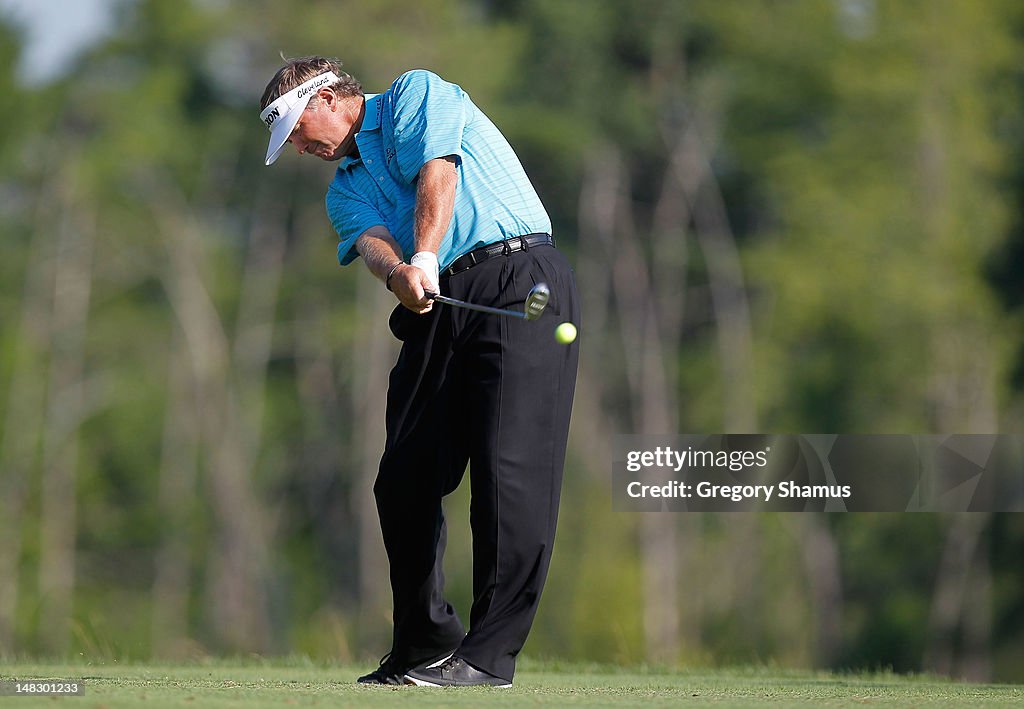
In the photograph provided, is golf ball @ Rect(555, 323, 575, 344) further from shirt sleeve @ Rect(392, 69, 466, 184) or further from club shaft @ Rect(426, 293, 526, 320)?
shirt sleeve @ Rect(392, 69, 466, 184)

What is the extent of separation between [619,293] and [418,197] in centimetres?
3154

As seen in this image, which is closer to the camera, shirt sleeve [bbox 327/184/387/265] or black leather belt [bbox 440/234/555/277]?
black leather belt [bbox 440/234/555/277]

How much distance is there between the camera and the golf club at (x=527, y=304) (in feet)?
17.0

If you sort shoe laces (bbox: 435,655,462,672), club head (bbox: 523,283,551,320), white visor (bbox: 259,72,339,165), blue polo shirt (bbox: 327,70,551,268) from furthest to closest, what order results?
1. white visor (bbox: 259,72,339,165)
2. blue polo shirt (bbox: 327,70,551,268)
3. shoe laces (bbox: 435,655,462,672)
4. club head (bbox: 523,283,551,320)

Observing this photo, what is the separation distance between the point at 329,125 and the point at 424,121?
44cm

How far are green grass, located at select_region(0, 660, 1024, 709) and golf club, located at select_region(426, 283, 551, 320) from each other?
116 centimetres

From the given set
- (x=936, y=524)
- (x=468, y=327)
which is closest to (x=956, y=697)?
(x=468, y=327)

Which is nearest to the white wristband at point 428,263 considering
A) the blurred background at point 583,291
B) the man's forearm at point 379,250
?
the man's forearm at point 379,250

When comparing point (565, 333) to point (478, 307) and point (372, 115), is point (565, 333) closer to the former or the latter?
point (478, 307)

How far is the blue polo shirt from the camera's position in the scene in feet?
17.8

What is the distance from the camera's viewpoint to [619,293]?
36.8 metres

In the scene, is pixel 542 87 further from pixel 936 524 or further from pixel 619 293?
pixel 936 524

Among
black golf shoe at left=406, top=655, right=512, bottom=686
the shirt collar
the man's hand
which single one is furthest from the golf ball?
black golf shoe at left=406, top=655, right=512, bottom=686

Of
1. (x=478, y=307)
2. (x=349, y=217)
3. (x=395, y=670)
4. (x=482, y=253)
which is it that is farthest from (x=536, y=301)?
(x=395, y=670)
